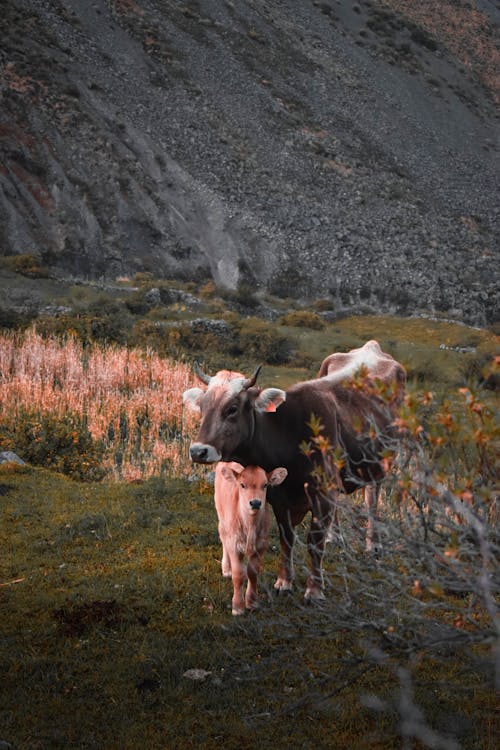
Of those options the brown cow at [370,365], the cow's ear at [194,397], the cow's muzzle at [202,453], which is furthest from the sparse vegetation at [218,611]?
the cow's ear at [194,397]

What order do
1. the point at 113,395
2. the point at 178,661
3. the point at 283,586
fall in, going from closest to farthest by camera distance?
the point at 178,661, the point at 283,586, the point at 113,395

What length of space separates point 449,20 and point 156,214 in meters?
72.1

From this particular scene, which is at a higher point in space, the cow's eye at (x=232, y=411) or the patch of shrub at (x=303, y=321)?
the cow's eye at (x=232, y=411)

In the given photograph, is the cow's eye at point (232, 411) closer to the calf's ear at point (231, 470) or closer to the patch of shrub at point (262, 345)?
the calf's ear at point (231, 470)

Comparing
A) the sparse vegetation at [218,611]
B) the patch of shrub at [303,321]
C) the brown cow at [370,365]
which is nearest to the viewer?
the sparse vegetation at [218,611]

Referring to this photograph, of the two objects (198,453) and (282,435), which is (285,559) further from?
(198,453)

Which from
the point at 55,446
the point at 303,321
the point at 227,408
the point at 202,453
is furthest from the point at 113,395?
the point at 303,321

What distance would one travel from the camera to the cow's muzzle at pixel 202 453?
7293 mm

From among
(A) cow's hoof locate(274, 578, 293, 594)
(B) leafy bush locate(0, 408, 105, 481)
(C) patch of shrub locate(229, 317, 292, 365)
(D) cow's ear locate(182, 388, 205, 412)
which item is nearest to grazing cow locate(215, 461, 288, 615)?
(A) cow's hoof locate(274, 578, 293, 594)

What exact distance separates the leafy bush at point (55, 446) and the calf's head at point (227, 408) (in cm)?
660

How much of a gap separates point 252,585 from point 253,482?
1.13 metres

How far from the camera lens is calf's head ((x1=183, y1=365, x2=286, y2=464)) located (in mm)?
7648

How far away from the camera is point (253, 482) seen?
7.86 m

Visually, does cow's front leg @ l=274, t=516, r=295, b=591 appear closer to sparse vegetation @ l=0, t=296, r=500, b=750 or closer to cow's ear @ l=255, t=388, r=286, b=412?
sparse vegetation @ l=0, t=296, r=500, b=750
